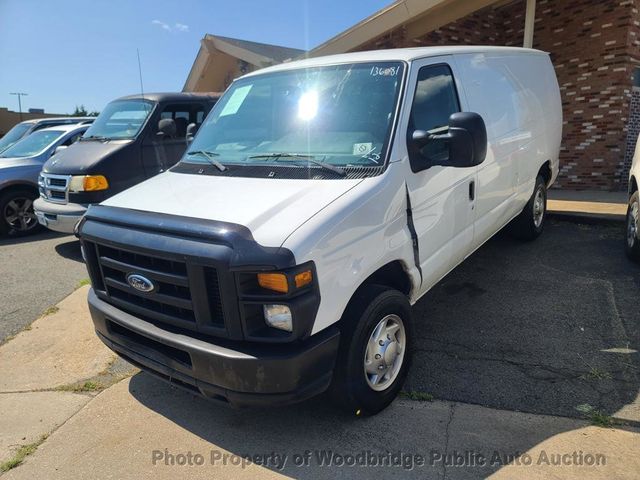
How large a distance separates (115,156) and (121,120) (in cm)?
96

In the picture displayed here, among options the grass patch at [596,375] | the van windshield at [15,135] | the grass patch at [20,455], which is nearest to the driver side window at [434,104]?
the grass patch at [596,375]

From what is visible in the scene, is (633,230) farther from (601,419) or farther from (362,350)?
(362,350)

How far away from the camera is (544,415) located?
2.92m

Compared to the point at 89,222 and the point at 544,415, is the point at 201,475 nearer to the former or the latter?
the point at 89,222

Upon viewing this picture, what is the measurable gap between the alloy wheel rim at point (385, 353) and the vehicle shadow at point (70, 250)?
5109 millimetres

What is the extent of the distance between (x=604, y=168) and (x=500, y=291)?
20.0 feet

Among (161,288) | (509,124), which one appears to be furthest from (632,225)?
(161,288)

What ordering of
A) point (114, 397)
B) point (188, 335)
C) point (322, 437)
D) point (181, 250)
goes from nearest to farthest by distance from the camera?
point (181, 250) → point (188, 335) → point (322, 437) → point (114, 397)

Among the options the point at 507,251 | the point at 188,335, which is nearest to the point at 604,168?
the point at 507,251

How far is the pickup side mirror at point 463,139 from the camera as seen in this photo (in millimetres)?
2902

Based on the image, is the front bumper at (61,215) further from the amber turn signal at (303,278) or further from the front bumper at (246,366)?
the amber turn signal at (303,278)

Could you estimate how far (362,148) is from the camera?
3.04 meters

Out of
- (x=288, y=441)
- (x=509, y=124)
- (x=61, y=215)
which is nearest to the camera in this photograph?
(x=288, y=441)

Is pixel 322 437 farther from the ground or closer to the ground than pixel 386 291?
closer to the ground
